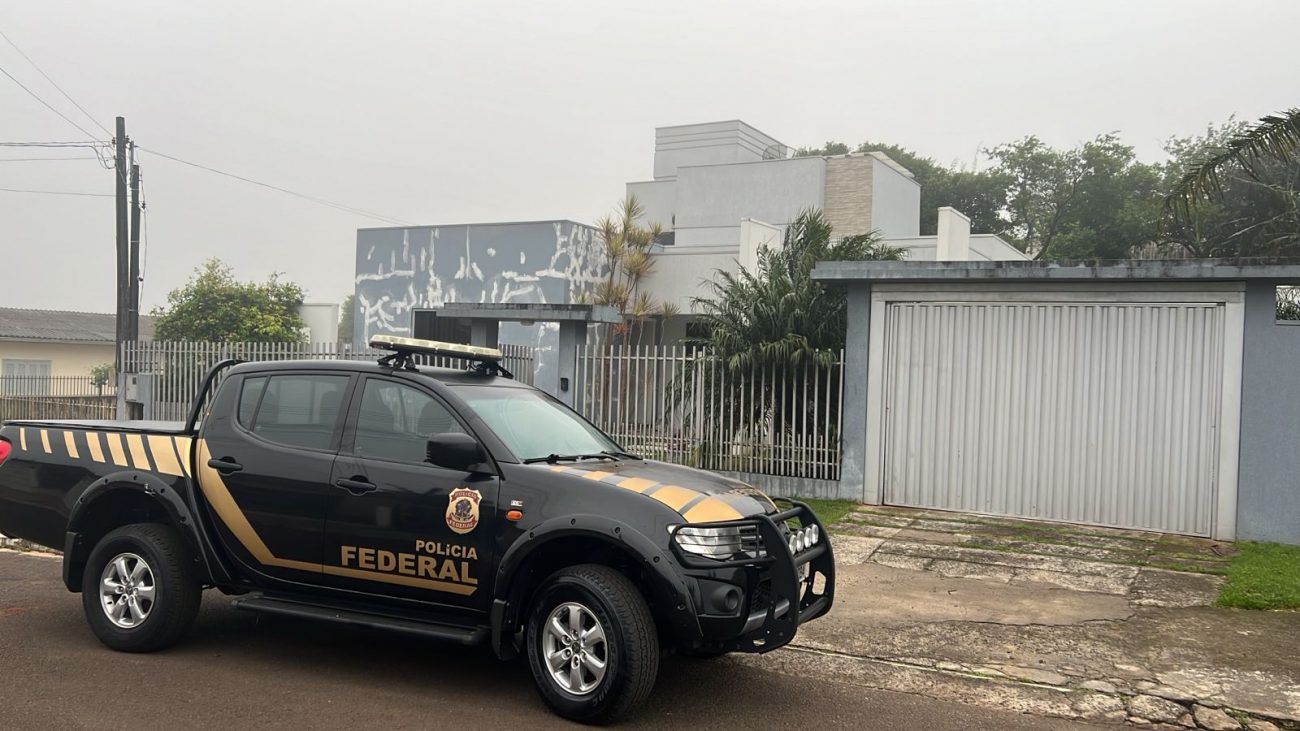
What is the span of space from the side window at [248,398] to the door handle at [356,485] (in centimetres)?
86

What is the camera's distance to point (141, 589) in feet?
20.2

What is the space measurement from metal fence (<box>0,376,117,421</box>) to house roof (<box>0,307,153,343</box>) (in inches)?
730

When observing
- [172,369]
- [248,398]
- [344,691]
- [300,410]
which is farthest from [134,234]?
[344,691]

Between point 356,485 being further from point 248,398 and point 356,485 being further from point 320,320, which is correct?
point 320,320

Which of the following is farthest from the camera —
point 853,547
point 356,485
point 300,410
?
point 853,547

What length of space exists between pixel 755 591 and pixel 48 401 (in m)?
21.0

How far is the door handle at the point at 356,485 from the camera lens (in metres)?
5.69

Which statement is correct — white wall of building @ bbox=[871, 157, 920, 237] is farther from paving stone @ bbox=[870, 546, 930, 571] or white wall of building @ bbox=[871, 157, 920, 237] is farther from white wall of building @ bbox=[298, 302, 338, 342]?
paving stone @ bbox=[870, 546, 930, 571]

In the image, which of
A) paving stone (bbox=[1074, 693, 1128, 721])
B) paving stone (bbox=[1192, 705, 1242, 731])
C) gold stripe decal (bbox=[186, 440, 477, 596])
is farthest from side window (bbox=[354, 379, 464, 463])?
paving stone (bbox=[1192, 705, 1242, 731])

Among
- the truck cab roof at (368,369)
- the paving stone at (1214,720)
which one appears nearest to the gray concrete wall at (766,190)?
the truck cab roof at (368,369)

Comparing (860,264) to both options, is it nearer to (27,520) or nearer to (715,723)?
(715,723)

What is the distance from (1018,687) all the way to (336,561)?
3.85 metres

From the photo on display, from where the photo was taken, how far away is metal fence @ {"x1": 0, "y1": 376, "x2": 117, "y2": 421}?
21.2 m

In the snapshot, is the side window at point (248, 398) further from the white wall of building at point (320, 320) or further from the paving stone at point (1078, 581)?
the white wall of building at point (320, 320)
